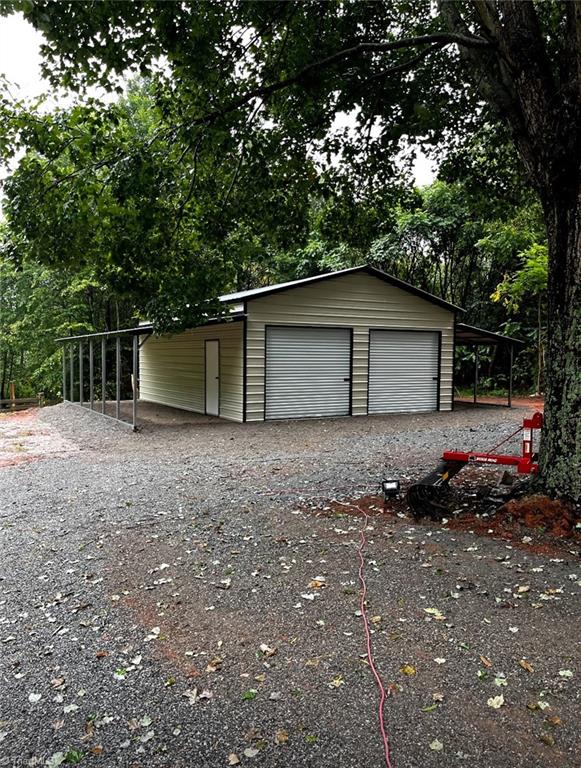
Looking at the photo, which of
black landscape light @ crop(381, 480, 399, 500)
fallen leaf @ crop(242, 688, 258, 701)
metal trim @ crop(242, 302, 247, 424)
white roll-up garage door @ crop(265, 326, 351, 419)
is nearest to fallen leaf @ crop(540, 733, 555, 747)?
fallen leaf @ crop(242, 688, 258, 701)

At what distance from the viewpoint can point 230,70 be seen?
18.9 feet

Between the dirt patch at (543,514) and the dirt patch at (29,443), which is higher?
the dirt patch at (543,514)

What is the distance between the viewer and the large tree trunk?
4.65 m

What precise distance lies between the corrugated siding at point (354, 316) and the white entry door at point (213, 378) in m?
1.62

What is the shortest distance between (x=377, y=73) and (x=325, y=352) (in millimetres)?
7239

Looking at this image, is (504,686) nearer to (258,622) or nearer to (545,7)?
(258,622)

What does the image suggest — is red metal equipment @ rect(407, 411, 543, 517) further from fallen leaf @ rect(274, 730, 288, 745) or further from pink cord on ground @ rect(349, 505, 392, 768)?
fallen leaf @ rect(274, 730, 288, 745)

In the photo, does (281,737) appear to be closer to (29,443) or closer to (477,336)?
(29,443)

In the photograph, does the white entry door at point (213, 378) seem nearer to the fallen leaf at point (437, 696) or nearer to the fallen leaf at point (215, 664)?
the fallen leaf at point (215, 664)

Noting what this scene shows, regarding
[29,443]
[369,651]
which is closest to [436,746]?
[369,651]

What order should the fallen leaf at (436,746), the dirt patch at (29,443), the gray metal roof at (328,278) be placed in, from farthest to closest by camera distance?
the gray metal roof at (328,278), the dirt patch at (29,443), the fallen leaf at (436,746)

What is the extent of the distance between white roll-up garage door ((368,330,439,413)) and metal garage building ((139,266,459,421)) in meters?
0.03

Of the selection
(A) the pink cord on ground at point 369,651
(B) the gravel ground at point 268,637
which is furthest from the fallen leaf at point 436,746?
(A) the pink cord on ground at point 369,651

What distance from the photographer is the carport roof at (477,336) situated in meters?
14.9
